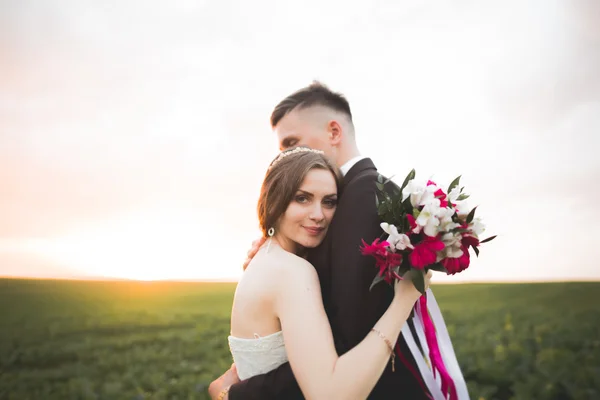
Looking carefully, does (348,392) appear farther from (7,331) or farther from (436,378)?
(7,331)

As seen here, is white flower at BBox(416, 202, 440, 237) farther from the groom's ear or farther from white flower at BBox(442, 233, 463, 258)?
the groom's ear

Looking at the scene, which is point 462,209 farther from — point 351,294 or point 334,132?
point 334,132

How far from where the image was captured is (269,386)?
3.04m

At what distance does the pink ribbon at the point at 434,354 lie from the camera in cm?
318

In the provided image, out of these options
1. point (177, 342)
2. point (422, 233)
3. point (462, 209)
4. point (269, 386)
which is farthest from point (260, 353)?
point (177, 342)

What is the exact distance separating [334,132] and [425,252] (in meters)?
2.22

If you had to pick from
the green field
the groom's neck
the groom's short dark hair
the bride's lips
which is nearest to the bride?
the bride's lips

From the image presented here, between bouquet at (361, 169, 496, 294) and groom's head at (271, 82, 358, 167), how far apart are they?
1.59 metres

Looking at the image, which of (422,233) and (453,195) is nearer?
(422,233)

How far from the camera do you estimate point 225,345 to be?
1200 cm

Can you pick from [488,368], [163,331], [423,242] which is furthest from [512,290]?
[423,242]

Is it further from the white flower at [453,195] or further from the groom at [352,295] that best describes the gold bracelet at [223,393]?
the white flower at [453,195]

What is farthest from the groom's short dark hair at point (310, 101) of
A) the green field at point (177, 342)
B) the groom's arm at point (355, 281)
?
the green field at point (177, 342)

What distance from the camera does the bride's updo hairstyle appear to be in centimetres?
335
